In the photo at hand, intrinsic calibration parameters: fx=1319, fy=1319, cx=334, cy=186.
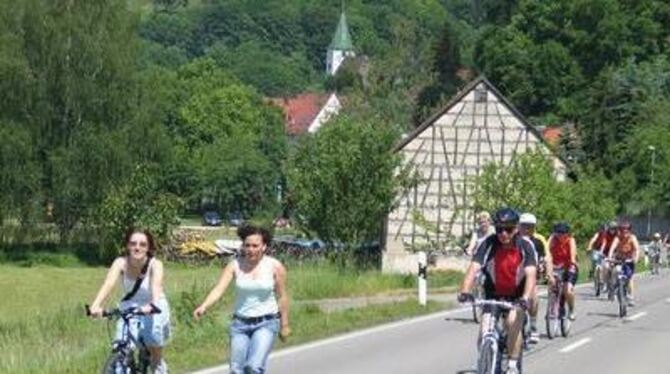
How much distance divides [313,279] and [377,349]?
15726 mm

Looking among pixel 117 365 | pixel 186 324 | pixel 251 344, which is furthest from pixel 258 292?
pixel 186 324

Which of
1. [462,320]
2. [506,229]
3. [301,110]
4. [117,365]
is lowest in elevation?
[462,320]

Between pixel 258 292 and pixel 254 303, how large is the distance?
0.09 meters

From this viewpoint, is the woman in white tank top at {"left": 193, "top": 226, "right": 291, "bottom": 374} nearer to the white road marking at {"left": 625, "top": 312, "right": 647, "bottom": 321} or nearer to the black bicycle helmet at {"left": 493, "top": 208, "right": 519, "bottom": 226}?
the black bicycle helmet at {"left": 493, "top": 208, "right": 519, "bottom": 226}

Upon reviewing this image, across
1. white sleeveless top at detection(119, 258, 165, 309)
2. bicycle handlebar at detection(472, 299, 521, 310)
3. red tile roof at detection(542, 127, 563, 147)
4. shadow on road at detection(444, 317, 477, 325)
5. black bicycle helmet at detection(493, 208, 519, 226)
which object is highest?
red tile roof at detection(542, 127, 563, 147)

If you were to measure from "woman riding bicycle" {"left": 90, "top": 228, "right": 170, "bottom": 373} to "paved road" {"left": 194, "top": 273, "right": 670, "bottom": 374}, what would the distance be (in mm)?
3214

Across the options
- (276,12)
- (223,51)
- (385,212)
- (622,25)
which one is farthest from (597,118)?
(276,12)

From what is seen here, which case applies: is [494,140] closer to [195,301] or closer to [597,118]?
[597,118]

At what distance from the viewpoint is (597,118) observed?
294 feet

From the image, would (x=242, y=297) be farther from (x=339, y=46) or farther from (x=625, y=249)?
(x=339, y=46)

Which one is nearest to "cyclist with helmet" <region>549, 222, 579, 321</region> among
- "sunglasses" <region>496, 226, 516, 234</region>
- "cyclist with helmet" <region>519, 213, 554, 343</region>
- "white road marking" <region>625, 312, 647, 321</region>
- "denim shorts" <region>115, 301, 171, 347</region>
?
"cyclist with helmet" <region>519, 213, 554, 343</region>

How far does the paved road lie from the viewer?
49.4ft

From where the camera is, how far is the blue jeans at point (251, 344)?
9938mm

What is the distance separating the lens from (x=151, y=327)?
35.8 ft
